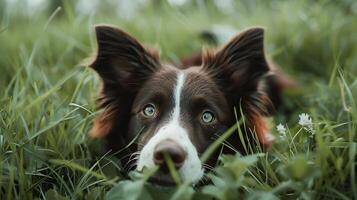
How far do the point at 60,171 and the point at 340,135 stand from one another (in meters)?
1.72

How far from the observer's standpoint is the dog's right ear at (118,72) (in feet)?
11.3

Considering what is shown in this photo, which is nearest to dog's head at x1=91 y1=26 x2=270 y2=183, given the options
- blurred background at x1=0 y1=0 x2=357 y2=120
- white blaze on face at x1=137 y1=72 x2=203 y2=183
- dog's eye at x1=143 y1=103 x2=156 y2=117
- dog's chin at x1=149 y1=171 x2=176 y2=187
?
dog's eye at x1=143 y1=103 x2=156 y2=117

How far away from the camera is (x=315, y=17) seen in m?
5.62

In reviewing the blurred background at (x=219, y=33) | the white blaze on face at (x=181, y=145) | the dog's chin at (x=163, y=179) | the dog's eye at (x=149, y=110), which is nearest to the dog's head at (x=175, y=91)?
the dog's eye at (x=149, y=110)

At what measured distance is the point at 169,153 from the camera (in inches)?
99.5

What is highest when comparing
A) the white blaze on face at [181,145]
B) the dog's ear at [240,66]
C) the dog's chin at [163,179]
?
the dog's ear at [240,66]

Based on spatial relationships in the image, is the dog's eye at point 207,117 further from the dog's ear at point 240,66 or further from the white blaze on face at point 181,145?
the dog's ear at point 240,66

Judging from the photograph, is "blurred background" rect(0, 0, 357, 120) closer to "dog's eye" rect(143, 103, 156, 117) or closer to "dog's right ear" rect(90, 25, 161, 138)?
"dog's right ear" rect(90, 25, 161, 138)

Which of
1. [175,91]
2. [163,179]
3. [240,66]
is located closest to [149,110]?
[175,91]

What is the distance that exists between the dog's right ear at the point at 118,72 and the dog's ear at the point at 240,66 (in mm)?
455

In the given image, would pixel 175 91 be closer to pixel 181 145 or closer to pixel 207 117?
pixel 207 117

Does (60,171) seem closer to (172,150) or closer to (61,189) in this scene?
(61,189)

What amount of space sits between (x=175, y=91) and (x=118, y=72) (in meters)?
0.56

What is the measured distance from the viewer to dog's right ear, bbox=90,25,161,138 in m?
3.43
